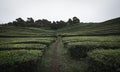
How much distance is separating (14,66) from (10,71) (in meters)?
0.58

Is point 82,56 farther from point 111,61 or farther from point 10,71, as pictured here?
point 10,71

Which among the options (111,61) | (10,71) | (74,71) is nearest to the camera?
(111,61)

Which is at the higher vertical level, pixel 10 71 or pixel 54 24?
pixel 54 24

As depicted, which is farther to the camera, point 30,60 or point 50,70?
point 50,70

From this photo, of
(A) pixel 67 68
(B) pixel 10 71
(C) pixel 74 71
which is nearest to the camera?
(B) pixel 10 71

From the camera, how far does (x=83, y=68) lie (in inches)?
576

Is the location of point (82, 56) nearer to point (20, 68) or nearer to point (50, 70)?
point (50, 70)

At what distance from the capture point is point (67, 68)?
1507 cm

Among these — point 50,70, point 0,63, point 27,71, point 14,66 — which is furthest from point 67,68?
point 0,63

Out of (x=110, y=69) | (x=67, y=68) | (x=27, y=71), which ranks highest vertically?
(x=110, y=69)

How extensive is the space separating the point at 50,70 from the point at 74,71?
116 inches

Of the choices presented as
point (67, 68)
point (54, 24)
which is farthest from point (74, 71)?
point (54, 24)

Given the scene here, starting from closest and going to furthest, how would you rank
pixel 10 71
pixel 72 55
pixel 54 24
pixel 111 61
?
pixel 111 61 → pixel 10 71 → pixel 72 55 → pixel 54 24

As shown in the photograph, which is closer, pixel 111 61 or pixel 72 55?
pixel 111 61
